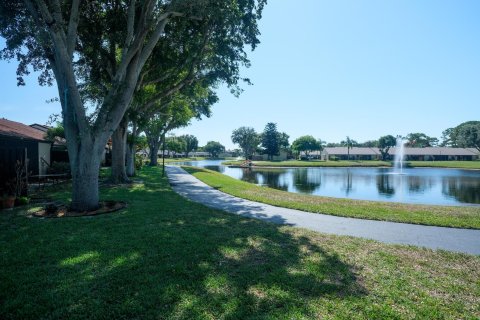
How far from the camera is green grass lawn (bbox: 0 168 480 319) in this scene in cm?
364

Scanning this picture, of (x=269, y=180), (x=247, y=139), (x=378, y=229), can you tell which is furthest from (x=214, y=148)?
(x=378, y=229)

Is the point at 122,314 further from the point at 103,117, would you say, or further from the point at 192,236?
the point at 103,117

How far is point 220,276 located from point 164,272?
89cm

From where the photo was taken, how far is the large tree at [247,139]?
10856cm

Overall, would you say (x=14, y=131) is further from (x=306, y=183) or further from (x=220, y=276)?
(x=306, y=183)

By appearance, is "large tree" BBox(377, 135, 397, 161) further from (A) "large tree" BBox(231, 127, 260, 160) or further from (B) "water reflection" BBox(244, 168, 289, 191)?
(B) "water reflection" BBox(244, 168, 289, 191)

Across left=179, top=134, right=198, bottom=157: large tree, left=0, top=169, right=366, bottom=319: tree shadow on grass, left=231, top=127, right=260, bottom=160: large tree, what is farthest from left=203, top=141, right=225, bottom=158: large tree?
left=0, top=169, right=366, bottom=319: tree shadow on grass

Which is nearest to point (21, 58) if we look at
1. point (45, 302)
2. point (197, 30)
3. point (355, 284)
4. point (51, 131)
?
point (197, 30)

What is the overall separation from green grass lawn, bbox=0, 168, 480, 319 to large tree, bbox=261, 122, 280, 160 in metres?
89.2

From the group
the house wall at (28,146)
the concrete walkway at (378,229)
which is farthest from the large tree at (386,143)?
the house wall at (28,146)

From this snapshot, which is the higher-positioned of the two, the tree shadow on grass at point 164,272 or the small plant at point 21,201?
the small plant at point 21,201

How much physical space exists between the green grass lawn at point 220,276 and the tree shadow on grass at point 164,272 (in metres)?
0.02

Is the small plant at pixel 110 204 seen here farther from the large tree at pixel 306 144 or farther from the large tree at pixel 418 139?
the large tree at pixel 418 139

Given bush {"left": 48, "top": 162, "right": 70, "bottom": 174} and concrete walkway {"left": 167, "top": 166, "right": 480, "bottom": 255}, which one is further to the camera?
bush {"left": 48, "top": 162, "right": 70, "bottom": 174}
